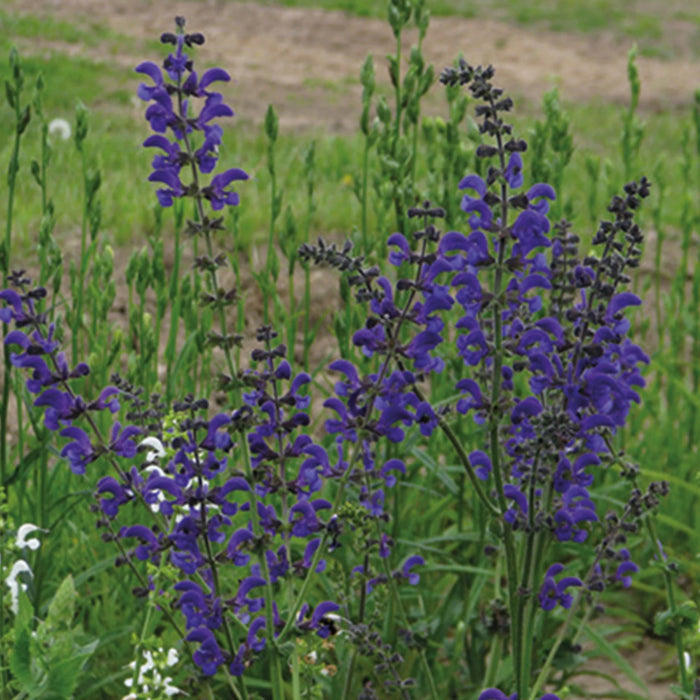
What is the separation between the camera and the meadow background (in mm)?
3895

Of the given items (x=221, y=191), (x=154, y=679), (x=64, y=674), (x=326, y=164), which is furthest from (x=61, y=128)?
(x=64, y=674)

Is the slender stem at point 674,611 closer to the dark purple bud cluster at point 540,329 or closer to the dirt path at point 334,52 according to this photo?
the dark purple bud cluster at point 540,329

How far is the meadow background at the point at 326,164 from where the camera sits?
3.89 metres

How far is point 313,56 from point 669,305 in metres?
11.2

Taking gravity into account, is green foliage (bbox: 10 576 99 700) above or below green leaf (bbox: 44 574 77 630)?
below

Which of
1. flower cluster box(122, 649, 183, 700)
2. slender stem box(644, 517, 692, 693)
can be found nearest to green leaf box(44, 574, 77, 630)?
flower cluster box(122, 649, 183, 700)

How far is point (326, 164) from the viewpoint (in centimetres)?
894

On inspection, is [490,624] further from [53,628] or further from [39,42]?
[39,42]

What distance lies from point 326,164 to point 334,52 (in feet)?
24.1

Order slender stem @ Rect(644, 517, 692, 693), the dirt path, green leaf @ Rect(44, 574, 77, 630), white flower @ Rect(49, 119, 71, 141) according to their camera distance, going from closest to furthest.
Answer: green leaf @ Rect(44, 574, 77, 630), slender stem @ Rect(644, 517, 692, 693), white flower @ Rect(49, 119, 71, 141), the dirt path

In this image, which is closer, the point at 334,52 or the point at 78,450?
the point at 78,450

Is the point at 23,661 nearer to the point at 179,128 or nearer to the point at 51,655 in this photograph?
the point at 51,655

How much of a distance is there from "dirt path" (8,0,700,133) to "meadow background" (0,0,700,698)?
52 millimetres

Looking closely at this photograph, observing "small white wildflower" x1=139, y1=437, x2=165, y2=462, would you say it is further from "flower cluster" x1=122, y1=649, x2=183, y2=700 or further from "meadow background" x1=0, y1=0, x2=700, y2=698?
"meadow background" x1=0, y1=0, x2=700, y2=698
